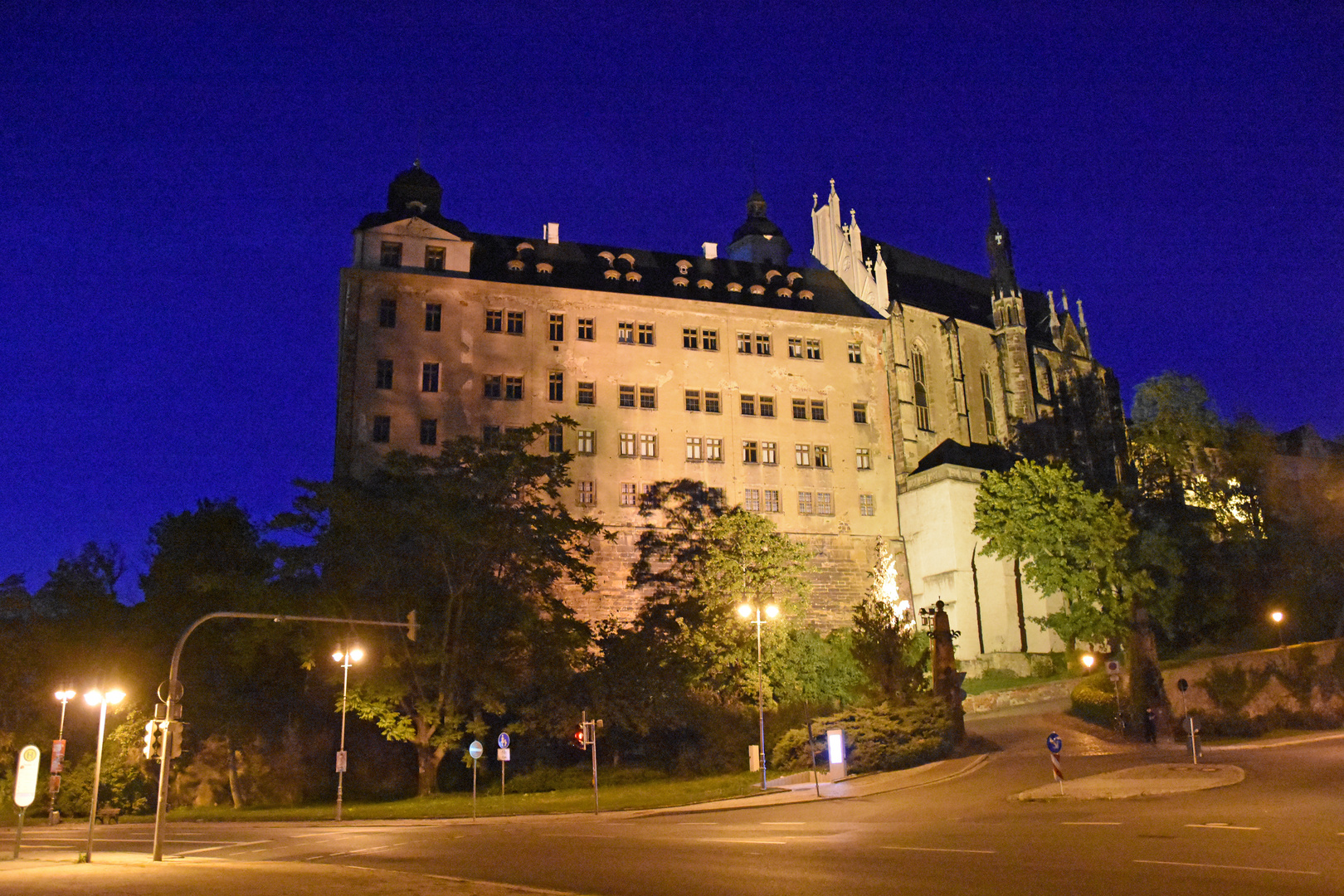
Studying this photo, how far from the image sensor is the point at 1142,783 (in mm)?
25078

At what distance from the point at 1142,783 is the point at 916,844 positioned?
9476 millimetres

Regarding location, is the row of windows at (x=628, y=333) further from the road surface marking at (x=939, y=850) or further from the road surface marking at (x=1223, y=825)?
the road surface marking at (x=1223, y=825)

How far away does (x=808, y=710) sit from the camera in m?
47.2

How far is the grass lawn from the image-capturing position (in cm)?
3366

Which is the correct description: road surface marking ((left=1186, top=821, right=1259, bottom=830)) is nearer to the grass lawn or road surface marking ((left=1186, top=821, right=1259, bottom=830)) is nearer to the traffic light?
the grass lawn

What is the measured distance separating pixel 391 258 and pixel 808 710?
33166 millimetres

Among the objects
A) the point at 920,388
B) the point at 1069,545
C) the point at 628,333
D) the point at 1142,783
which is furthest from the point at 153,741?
the point at 920,388

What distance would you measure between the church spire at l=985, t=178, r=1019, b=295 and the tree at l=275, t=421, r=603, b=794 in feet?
152

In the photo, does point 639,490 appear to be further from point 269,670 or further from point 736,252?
point 736,252

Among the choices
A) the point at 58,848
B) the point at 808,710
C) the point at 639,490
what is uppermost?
the point at 639,490

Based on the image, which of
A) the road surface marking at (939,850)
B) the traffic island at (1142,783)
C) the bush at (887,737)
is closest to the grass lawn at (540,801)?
the bush at (887,737)

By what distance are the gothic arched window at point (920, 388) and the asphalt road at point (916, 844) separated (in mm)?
37747

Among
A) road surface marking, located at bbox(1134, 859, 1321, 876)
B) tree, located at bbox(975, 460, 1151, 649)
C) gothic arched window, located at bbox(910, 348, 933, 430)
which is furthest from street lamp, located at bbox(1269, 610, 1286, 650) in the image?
road surface marking, located at bbox(1134, 859, 1321, 876)

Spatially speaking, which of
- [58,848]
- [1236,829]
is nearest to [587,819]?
[58,848]
